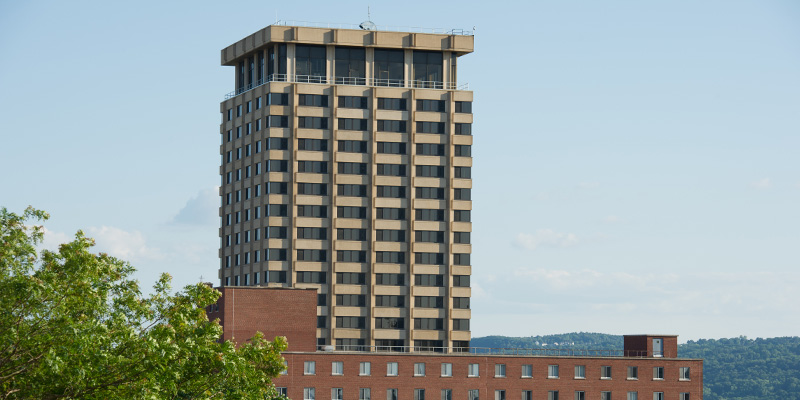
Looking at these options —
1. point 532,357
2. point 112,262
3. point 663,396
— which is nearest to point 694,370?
point 663,396

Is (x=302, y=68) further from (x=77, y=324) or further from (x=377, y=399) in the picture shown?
(x=77, y=324)

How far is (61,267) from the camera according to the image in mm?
74000

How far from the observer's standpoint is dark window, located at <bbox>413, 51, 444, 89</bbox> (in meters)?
191

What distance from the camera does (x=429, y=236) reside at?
618 feet

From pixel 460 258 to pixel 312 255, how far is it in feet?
71.2

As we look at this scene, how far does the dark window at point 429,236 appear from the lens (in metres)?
188

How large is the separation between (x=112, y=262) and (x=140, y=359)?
7611mm

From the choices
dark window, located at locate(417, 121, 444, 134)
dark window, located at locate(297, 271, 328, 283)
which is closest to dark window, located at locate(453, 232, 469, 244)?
dark window, located at locate(417, 121, 444, 134)

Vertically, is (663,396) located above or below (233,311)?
below

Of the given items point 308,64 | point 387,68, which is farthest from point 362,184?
point 308,64

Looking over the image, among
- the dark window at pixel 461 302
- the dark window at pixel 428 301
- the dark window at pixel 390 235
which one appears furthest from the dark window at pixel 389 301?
the dark window at pixel 390 235

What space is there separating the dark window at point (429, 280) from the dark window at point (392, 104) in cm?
2448

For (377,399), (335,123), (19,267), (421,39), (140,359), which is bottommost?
(377,399)

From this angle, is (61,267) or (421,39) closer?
(61,267)
